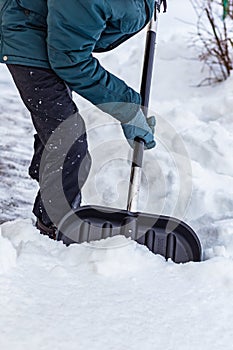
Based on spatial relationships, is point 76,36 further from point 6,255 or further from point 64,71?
point 6,255

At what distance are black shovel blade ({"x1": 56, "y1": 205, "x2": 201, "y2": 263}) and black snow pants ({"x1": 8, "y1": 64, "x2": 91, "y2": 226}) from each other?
217mm

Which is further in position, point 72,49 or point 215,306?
point 72,49

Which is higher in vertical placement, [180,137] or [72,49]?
[72,49]

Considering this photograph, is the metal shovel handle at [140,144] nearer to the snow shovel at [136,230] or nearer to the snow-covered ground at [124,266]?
the snow shovel at [136,230]

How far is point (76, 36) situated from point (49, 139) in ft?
1.80

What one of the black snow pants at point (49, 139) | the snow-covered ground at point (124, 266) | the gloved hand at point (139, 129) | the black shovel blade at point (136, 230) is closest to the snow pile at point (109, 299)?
the snow-covered ground at point (124, 266)

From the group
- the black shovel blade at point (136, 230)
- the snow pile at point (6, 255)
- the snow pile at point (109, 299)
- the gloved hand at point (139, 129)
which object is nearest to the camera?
the snow pile at point (109, 299)

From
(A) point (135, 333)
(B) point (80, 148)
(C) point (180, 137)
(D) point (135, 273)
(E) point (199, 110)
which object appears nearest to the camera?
(A) point (135, 333)

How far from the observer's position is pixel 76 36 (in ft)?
6.36

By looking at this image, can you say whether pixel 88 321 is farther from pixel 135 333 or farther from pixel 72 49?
pixel 72 49

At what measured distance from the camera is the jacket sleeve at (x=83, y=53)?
6.21 ft

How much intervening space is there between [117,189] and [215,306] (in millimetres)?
1320

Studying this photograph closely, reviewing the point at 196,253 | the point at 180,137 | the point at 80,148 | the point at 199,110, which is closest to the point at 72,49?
the point at 80,148

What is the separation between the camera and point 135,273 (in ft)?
6.43
